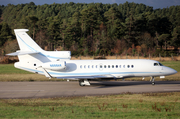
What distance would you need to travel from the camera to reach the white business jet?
2147 centimetres

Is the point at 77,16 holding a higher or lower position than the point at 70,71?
higher

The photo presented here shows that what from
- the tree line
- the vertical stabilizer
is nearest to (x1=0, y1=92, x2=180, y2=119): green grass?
the vertical stabilizer

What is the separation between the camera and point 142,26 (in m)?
76.6

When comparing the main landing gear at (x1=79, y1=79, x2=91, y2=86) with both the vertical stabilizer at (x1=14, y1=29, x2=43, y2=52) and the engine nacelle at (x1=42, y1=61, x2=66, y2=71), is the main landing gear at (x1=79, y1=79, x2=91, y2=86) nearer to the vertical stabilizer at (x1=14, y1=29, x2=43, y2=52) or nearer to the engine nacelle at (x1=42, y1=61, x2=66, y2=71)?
the engine nacelle at (x1=42, y1=61, x2=66, y2=71)

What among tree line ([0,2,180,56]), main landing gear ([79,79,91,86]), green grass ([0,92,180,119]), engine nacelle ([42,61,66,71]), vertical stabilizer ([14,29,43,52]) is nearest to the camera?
green grass ([0,92,180,119])

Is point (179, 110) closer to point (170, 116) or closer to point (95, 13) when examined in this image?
point (170, 116)

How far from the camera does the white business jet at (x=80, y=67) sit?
21.5 metres

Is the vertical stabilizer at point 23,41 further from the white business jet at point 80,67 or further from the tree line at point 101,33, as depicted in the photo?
the tree line at point 101,33

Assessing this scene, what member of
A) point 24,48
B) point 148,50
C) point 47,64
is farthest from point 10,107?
point 148,50

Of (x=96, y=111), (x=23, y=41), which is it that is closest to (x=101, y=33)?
(x=23, y=41)

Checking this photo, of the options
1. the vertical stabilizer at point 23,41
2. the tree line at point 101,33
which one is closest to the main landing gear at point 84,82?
the vertical stabilizer at point 23,41

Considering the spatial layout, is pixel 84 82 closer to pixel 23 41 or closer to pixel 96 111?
pixel 23 41

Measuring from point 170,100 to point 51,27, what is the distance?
64286 millimetres

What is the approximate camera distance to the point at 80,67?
2202 cm
